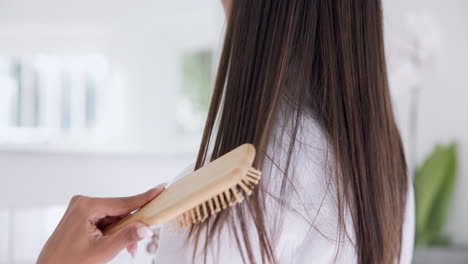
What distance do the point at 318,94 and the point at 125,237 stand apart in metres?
→ 0.23

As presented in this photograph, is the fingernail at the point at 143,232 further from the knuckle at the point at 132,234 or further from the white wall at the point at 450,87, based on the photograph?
the white wall at the point at 450,87

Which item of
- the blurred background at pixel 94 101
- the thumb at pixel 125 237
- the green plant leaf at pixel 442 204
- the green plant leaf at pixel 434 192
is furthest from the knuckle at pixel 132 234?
the green plant leaf at pixel 442 204

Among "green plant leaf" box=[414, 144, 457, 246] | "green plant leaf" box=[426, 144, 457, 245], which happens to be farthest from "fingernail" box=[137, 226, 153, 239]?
"green plant leaf" box=[426, 144, 457, 245]

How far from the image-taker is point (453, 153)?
2092 millimetres

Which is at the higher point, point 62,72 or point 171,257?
point 62,72

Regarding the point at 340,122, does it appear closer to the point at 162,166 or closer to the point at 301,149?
the point at 301,149

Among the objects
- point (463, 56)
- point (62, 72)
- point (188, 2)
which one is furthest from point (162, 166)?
point (463, 56)

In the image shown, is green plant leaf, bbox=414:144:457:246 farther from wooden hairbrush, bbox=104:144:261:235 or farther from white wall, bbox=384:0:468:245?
wooden hairbrush, bbox=104:144:261:235

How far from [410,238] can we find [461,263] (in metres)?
1.32

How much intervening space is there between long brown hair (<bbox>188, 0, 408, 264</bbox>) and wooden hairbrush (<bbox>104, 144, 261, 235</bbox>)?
7 cm

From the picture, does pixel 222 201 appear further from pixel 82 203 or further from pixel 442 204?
pixel 442 204

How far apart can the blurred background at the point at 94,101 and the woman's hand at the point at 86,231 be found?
0.74 m

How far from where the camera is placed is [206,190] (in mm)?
395

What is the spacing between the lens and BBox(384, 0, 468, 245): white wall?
2156 mm
